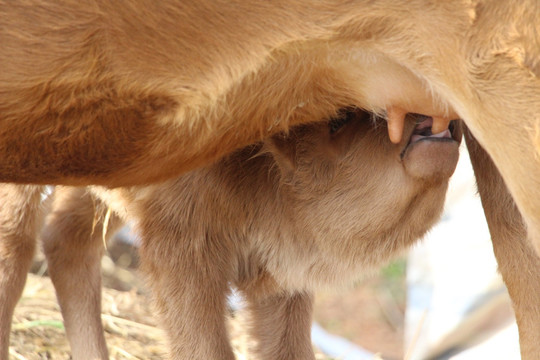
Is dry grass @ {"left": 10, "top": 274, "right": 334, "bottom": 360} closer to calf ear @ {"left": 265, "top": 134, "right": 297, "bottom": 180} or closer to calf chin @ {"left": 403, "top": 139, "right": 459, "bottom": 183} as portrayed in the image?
calf ear @ {"left": 265, "top": 134, "right": 297, "bottom": 180}

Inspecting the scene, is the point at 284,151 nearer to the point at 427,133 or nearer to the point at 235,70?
the point at 427,133

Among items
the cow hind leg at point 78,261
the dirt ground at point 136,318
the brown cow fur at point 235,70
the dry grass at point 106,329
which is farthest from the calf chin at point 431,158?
the cow hind leg at point 78,261

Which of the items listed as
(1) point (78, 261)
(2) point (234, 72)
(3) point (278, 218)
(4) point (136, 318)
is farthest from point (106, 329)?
(2) point (234, 72)

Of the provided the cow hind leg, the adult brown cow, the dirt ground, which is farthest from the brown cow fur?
the cow hind leg

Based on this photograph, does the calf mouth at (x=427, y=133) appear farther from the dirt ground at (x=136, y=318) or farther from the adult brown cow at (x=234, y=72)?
the dirt ground at (x=136, y=318)

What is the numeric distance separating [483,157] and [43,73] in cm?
112

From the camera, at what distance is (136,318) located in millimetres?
4141

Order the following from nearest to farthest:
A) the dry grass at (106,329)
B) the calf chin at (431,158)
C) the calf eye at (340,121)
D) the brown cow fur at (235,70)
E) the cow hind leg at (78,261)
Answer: the brown cow fur at (235,70) < the calf chin at (431,158) < the calf eye at (340,121) < the cow hind leg at (78,261) < the dry grass at (106,329)

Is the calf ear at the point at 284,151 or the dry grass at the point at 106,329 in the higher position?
the calf ear at the point at 284,151

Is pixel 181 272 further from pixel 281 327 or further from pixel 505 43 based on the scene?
pixel 505 43

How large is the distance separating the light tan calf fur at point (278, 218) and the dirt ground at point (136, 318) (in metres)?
0.23

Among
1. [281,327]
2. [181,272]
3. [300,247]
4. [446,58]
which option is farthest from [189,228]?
[446,58]

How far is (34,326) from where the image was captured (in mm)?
3752

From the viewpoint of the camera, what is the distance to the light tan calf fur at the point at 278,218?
2338 mm
